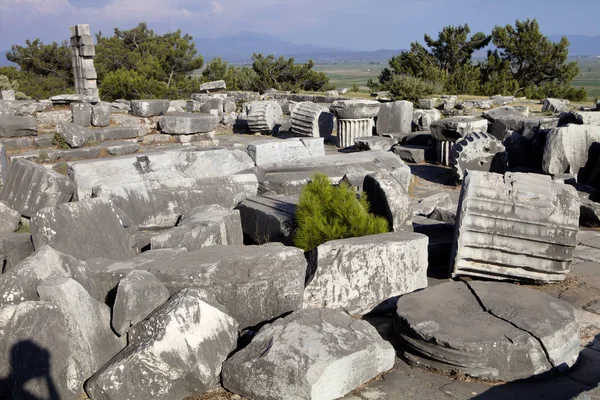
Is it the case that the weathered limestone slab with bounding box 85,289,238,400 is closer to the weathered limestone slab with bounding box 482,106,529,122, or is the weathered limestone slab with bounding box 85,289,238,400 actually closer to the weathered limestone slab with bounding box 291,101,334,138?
the weathered limestone slab with bounding box 482,106,529,122

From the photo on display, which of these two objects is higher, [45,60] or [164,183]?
[45,60]

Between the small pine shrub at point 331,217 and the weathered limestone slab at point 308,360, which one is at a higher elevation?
the small pine shrub at point 331,217

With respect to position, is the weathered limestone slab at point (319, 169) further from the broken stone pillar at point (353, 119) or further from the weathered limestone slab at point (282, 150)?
the broken stone pillar at point (353, 119)

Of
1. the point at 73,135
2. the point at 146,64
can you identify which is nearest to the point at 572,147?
the point at 73,135

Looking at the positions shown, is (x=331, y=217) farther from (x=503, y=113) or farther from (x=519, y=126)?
(x=503, y=113)

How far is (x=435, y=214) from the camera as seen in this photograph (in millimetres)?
7148

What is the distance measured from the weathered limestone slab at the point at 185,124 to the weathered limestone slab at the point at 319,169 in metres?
4.62

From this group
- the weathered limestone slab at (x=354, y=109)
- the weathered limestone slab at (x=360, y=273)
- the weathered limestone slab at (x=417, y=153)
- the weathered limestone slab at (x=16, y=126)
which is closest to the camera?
the weathered limestone slab at (x=360, y=273)

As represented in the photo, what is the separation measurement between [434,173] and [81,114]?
7.57 metres

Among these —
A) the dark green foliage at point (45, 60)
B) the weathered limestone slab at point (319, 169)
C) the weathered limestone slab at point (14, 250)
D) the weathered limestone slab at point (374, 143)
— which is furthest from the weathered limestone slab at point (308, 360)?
the dark green foliage at point (45, 60)

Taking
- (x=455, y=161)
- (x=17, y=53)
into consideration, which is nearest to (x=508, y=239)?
(x=455, y=161)

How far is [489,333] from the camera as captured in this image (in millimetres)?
3916

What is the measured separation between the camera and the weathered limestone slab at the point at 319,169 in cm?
757

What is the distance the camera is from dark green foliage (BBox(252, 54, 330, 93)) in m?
30.1
